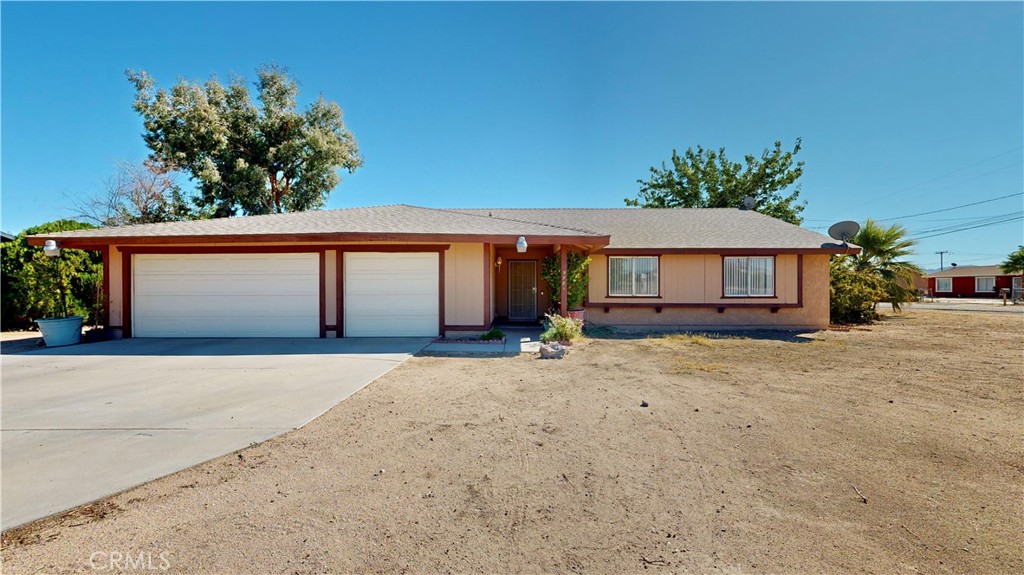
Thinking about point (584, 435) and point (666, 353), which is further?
point (666, 353)

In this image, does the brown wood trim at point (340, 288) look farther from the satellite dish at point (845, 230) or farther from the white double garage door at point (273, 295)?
the satellite dish at point (845, 230)

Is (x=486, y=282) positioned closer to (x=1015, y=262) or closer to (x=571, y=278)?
(x=571, y=278)

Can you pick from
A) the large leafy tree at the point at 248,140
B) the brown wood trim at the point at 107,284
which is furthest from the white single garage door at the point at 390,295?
the large leafy tree at the point at 248,140

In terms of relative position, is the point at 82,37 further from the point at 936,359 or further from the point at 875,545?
the point at 936,359

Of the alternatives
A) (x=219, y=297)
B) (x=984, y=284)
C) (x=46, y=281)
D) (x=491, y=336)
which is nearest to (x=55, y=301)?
(x=46, y=281)

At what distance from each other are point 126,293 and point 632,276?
523 inches

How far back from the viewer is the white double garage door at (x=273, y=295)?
31.0 feet

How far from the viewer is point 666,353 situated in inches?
307

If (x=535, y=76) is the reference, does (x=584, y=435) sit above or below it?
below

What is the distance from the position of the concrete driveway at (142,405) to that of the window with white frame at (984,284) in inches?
2027

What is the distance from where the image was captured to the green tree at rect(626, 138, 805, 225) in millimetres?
22453

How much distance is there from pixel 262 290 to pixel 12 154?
12829 millimetres

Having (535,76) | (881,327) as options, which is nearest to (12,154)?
(535,76)

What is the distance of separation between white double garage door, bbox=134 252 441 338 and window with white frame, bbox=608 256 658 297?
5330 mm
